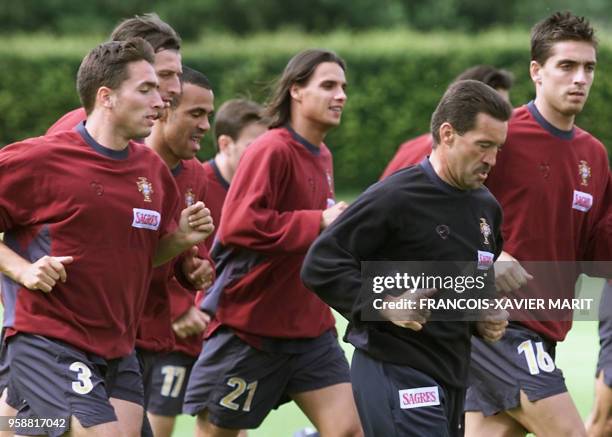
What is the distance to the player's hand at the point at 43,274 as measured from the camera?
5785mm

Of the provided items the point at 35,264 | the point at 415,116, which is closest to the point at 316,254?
the point at 35,264

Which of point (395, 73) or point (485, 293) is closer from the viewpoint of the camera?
point (485, 293)

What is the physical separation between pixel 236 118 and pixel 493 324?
161 inches

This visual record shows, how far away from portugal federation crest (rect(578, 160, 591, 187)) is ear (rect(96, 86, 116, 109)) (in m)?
2.62

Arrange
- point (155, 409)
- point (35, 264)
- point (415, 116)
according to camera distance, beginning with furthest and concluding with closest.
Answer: point (415, 116)
point (155, 409)
point (35, 264)

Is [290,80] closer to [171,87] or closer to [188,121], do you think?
[188,121]

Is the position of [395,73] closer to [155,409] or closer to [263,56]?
[263,56]

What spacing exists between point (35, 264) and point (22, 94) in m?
23.3

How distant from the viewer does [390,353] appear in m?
5.92

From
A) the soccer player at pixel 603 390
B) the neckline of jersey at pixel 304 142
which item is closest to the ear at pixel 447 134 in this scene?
the neckline of jersey at pixel 304 142

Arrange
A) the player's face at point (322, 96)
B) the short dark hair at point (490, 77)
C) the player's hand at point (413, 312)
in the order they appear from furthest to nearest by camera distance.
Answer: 1. the short dark hair at point (490, 77)
2. the player's face at point (322, 96)
3. the player's hand at point (413, 312)

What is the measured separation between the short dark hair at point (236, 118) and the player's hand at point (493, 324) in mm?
3911

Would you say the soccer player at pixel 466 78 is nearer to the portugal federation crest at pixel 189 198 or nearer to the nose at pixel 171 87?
the portugal federation crest at pixel 189 198

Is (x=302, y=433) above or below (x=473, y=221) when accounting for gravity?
below
